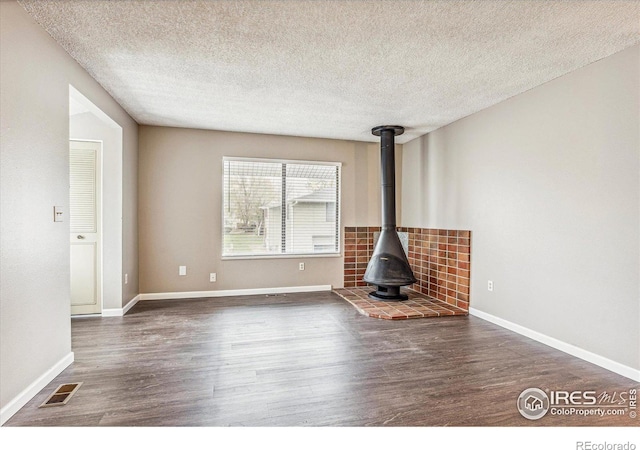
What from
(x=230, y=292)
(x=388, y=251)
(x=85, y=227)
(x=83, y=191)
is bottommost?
(x=230, y=292)

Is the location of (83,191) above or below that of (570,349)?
above

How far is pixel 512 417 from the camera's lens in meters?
1.88

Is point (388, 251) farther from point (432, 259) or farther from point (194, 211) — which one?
point (194, 211)

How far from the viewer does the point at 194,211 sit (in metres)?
4.67

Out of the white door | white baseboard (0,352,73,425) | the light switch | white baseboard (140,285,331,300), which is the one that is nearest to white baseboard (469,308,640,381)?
white baseboard (140,285,331,300)

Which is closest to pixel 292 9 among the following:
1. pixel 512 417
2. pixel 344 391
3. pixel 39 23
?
pixel 39 23

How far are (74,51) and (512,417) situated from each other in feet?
12.4

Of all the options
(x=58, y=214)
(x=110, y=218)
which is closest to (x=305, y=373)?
(x=58, y=214)

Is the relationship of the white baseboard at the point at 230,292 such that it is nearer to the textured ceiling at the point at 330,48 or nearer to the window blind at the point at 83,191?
the window blind at the point at 83,191

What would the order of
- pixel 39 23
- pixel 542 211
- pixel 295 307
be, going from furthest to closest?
1. pixel 295 307
2. pixel 542 211
3. pixel 39 23

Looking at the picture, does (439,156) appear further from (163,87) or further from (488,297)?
(163,87)

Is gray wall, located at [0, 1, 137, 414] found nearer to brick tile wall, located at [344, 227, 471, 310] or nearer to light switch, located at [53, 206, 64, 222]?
light switch, located at [53, 206, 64, 222]

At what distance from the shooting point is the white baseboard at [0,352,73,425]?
6.03 ft

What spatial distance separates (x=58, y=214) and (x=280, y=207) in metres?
2.92
